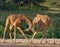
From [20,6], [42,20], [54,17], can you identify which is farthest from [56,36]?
[42,20]

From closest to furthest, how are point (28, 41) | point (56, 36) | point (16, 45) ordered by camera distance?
1. point (16, 45)
2. point (28, 41)
3. point (56, 36)

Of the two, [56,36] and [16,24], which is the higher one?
[16,24]

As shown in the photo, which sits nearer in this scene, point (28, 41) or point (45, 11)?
point (28, 41)

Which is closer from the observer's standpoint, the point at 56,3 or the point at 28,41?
the point at 28,41

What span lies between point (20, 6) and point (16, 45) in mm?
2250

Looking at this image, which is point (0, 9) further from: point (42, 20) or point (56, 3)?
point (42, 20)

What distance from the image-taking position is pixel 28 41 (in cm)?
718

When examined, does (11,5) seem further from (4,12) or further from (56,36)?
(56,36)

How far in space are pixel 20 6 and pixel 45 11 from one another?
0.66m

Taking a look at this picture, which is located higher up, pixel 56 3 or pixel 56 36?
pixel 56 3

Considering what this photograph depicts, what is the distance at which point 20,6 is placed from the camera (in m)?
8.80

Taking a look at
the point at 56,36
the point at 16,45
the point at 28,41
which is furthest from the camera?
the point at 56,36

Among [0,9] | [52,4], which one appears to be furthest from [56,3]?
[0,9]

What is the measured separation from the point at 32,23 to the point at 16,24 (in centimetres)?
33
